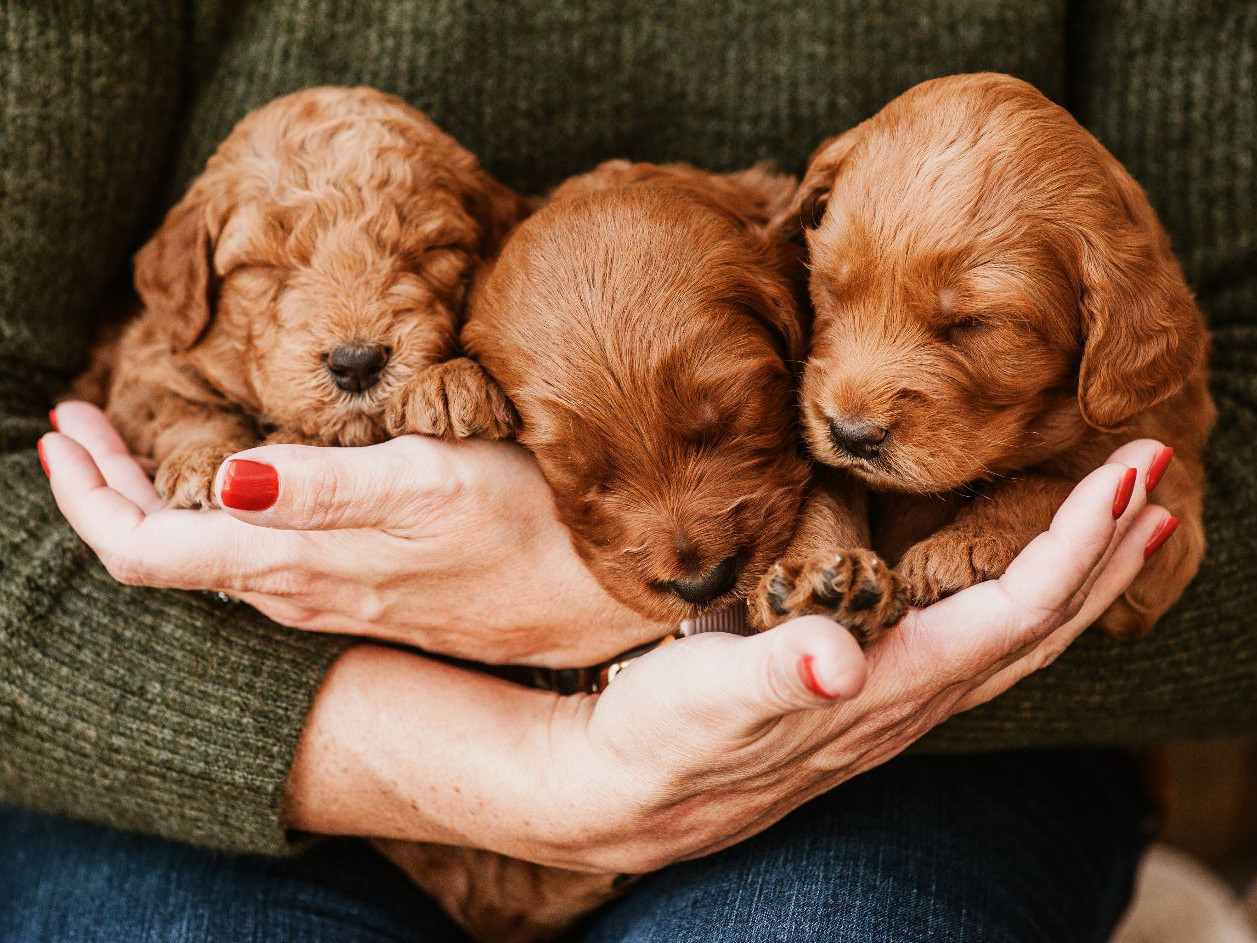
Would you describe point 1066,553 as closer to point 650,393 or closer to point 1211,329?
point 650,393

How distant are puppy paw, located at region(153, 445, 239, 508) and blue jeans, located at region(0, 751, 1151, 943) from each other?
85cm

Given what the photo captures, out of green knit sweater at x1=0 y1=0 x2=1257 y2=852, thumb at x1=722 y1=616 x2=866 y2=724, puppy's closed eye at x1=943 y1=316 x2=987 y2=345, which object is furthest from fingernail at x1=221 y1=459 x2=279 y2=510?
puppy's closed eye at x1=943 y1=316 x2=987 y2=345

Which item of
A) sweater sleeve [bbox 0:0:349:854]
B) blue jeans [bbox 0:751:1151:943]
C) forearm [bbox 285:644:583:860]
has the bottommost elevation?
blue jeans [bbox 0:751:1151:943]

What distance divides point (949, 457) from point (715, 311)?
549 mm

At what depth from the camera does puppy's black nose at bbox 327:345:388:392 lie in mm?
2496

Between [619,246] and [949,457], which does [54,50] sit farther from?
[949,457]

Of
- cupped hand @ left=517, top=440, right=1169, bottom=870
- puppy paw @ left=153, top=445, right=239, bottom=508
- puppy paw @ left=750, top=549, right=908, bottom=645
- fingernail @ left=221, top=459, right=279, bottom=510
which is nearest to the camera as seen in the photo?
cupped hand @ left=517, top=440, right=1169, bottom=870

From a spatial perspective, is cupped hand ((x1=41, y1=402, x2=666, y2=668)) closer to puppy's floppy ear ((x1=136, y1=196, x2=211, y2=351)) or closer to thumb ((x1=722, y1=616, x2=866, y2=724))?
puppy's floppy ear ((x1=136, y1=196, x2=211, y2=351))

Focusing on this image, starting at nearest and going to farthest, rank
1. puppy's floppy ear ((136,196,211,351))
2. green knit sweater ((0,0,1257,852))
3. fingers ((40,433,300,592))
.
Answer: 1. fingers ((40,433,300,592))
2. green knit sweater ((0,0,1257,852))
3. puppy's floppy ear ((136,196,211,351))

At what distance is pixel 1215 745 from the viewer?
167 inches

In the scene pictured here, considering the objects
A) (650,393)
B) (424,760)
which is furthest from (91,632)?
(650,393)

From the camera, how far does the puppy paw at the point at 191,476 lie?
257cm

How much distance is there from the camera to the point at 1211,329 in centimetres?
306

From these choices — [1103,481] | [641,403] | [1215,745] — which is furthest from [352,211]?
[1215,745]
